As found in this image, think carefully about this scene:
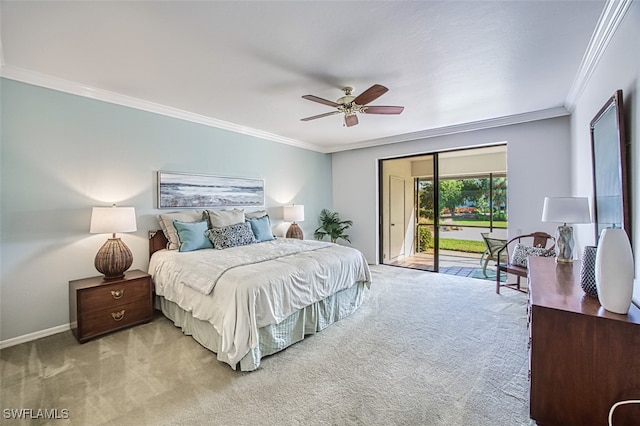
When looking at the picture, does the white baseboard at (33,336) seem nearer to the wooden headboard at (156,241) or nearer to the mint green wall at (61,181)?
the mint green wall at (61,181)

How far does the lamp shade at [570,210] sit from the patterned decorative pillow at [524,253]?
4.54ft

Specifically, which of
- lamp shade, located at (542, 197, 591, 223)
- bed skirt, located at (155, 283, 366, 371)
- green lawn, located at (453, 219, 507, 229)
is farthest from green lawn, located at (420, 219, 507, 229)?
bed skirt, located at (155, 283, 366, 371)

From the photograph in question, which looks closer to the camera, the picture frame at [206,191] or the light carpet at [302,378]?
the light carpet at [302,378]

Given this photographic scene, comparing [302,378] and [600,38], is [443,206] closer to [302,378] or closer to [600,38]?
[600,38]

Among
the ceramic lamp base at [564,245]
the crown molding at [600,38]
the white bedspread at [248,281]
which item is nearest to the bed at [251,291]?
the white bedspread at [248,281]

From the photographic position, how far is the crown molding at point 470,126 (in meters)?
3.94

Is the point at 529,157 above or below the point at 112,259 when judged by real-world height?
above

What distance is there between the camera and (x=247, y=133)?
473 centimetres

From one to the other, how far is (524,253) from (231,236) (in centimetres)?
398

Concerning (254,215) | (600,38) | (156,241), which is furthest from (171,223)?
(600,38)

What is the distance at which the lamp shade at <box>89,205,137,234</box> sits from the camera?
284 centimetres

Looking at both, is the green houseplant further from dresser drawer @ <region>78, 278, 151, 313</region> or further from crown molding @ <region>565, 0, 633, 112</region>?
crown molding @ <region>565, 0, 633, 112</region>

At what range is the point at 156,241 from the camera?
3.55 metres

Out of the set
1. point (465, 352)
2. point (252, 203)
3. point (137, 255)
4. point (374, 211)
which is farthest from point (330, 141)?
point (465, 352)
